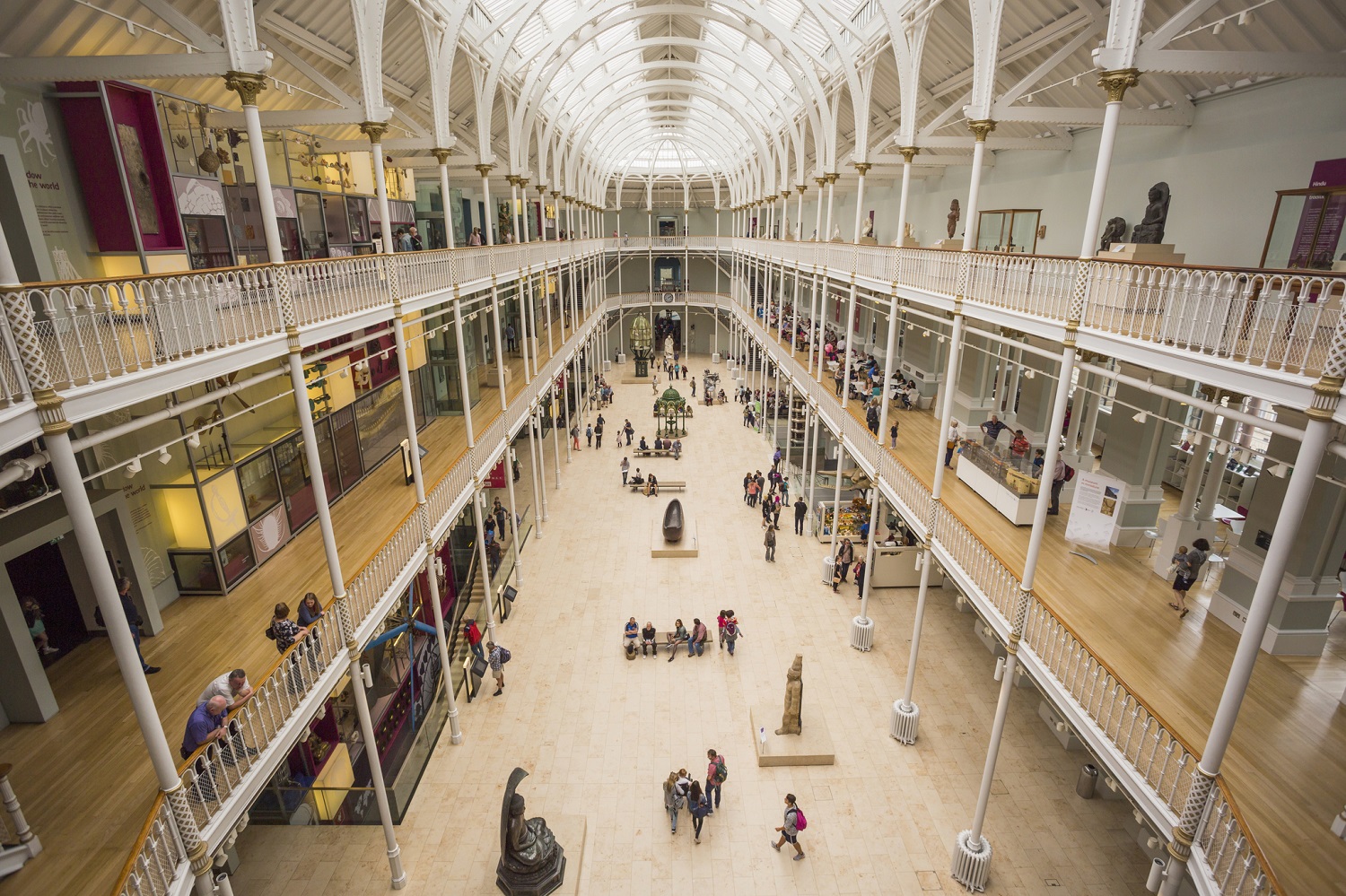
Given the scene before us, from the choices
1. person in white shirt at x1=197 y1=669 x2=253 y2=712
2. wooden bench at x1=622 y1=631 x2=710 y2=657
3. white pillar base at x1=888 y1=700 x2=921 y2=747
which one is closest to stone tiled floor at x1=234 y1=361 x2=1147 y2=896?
white pillar base at x1=888 y1=700 x2=921 y2=747

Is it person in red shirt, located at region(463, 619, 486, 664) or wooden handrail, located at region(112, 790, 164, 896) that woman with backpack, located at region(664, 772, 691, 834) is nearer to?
person in red shirt, located at region(463, 619, 486, 664)

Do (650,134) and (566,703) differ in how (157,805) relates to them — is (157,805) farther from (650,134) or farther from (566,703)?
(650,134)

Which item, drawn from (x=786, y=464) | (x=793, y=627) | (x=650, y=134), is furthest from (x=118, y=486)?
(x=650, y=134)

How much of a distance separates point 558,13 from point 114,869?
24.3 m

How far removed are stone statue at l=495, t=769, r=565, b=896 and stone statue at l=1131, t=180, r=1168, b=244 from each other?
12.3m

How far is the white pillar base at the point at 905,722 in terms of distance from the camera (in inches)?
447

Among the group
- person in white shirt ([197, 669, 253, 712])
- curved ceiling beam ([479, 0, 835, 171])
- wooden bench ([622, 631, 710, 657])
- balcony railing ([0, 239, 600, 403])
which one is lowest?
wooden bench ([622, 631, 710, 657])

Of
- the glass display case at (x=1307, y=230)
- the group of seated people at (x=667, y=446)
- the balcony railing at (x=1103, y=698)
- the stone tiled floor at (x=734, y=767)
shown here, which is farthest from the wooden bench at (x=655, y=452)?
the glass display case at (x=1307, y=230)

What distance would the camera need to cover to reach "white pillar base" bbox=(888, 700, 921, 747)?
1135 centimetres

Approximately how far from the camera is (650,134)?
42938 mm

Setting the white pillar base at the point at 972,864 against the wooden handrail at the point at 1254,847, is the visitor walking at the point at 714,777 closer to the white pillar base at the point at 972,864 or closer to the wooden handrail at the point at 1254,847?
the white pillar base at the point at 972,864

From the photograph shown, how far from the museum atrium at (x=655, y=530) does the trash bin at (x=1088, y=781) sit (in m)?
0.07

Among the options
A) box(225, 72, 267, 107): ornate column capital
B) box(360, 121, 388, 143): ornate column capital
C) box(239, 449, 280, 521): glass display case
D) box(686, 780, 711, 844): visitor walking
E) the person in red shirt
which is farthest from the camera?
the person in red shirt

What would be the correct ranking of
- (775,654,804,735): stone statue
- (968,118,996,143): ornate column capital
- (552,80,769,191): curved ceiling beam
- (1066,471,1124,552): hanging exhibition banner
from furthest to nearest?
(552,80,769,191): curved ceiling beam, (775,654,804,735): stone statue, (1066,471,1124,552): hanging exhibition banner, (968,118,996,143): ornate column capital
